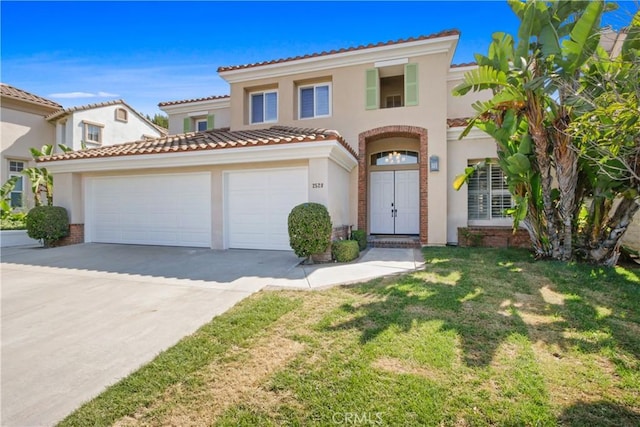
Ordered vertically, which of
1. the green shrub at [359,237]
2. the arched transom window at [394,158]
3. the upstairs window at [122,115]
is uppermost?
the upstairs window at [122,115]

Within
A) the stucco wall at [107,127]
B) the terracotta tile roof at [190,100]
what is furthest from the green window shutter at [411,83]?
the stucco wall at [107,127]

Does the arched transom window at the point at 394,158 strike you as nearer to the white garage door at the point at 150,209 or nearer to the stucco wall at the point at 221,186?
the stucco wall at the point at 221,186

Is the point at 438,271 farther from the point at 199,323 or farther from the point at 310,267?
the point at 199,323

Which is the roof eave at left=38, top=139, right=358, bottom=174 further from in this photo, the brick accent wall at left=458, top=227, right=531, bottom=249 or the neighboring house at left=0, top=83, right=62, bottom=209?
the neighboring house at left=0, top=83, right=62, bottom=209

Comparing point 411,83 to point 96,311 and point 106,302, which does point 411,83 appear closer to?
point 106,302

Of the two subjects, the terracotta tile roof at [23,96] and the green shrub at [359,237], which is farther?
the terracotta tile roof at [23,96]

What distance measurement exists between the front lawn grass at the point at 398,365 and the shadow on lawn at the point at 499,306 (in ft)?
0.10

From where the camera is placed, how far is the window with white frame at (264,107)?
13969 mm

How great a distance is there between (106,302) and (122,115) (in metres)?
21.2

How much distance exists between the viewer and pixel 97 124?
20.0 metres

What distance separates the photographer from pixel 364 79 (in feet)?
40.4

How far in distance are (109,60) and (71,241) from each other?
7.26m

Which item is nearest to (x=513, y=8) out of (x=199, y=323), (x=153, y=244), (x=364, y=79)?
(x=364, y=79)

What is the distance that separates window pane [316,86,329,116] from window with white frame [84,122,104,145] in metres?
16.1
